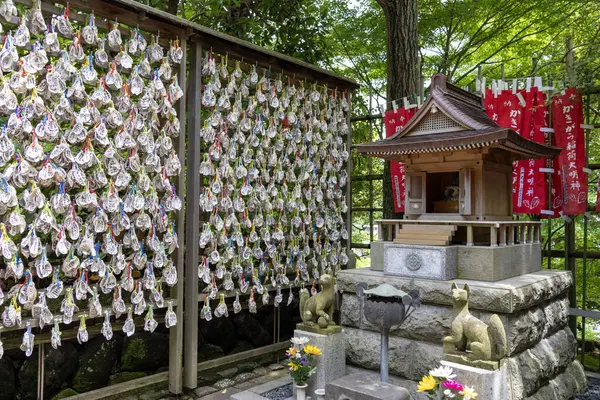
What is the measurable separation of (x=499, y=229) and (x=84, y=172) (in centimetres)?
449

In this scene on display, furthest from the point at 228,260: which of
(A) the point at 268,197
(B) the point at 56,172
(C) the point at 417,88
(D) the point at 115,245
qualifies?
(C) the point at 417,88

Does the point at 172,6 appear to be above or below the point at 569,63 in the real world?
above

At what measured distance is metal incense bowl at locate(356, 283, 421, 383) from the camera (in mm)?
4180

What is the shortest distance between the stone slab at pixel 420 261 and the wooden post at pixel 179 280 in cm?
234

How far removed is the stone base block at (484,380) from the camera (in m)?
3.81

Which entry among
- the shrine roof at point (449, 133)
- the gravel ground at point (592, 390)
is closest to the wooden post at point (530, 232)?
the shrine roof at point (449, 133)

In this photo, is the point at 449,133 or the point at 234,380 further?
the point at 234,380

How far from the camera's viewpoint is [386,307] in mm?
4203

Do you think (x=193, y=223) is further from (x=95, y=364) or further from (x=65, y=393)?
(x=65, y=393)

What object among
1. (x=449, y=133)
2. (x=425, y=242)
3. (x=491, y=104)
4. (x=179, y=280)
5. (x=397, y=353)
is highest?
(x=491, y=104)

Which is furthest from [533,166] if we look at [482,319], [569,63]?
[482,319]

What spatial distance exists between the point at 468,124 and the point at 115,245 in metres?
3.84

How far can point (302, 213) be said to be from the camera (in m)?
6.41

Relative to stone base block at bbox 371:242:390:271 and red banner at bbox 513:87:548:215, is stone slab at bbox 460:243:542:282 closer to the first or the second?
red banner at bbox 513:87:548:215
